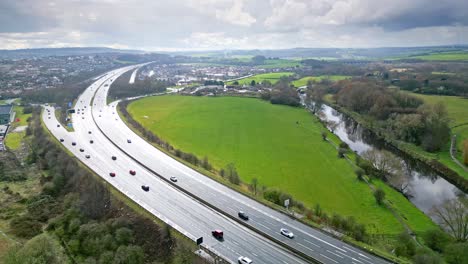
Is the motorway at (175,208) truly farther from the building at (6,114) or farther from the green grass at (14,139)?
the building at (6,114)

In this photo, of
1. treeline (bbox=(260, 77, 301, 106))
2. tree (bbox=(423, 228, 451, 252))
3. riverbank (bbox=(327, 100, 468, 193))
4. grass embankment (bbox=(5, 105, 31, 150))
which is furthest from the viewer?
treeline (bbox=(260, 77, 301, 106))

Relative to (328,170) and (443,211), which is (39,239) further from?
(443,211)

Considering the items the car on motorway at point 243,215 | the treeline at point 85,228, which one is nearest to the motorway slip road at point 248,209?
the car on motorway at point 243,215

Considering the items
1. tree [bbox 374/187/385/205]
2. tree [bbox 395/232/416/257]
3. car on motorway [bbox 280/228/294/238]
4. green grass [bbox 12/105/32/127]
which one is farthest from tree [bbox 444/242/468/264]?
green grass [bbox 12/105/32/127]

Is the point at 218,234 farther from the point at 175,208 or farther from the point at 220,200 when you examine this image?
the point at 175,208

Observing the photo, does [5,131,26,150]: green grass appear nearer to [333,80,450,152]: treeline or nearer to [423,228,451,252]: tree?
[423,228,451,252]: tree

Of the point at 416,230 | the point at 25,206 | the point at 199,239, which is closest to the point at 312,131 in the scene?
the point at 416,230
